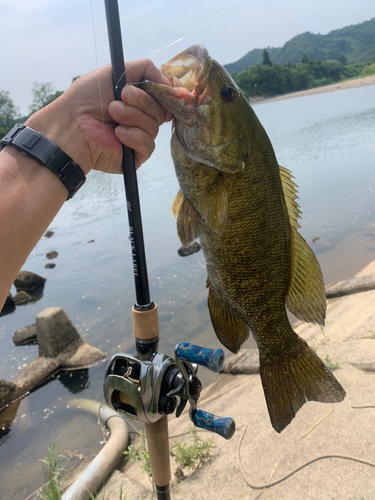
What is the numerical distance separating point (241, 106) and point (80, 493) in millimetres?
3420

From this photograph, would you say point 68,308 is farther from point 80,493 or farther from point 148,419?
point 148,419

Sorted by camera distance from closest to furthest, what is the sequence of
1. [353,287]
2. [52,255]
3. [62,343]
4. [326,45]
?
[62,343] < [353,287] < [52,255] < [326,45]

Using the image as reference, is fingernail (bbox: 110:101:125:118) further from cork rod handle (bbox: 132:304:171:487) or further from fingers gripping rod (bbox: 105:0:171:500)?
cork rod handle (bbox: 132:304:171:487)

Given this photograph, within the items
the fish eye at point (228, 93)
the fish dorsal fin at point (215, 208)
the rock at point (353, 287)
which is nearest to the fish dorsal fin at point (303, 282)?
the fish dorsal fin at point (215, 208)

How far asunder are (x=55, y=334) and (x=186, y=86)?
591 cm

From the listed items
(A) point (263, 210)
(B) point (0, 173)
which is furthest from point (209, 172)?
(B) point (0, 173)

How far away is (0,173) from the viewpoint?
137 centimetres

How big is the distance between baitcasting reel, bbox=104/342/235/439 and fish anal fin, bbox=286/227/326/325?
42 cm

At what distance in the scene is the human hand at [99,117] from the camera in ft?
4.82

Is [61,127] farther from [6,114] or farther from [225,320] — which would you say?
[6,114]

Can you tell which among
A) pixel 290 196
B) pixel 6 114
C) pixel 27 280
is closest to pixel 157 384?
pixel 290 196

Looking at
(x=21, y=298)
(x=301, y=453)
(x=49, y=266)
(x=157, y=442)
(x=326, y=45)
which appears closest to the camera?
(x=157, y=442)

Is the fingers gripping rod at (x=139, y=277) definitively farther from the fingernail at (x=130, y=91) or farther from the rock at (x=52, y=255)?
the rock at (x=52, y=255)

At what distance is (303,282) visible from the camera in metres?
1.61
